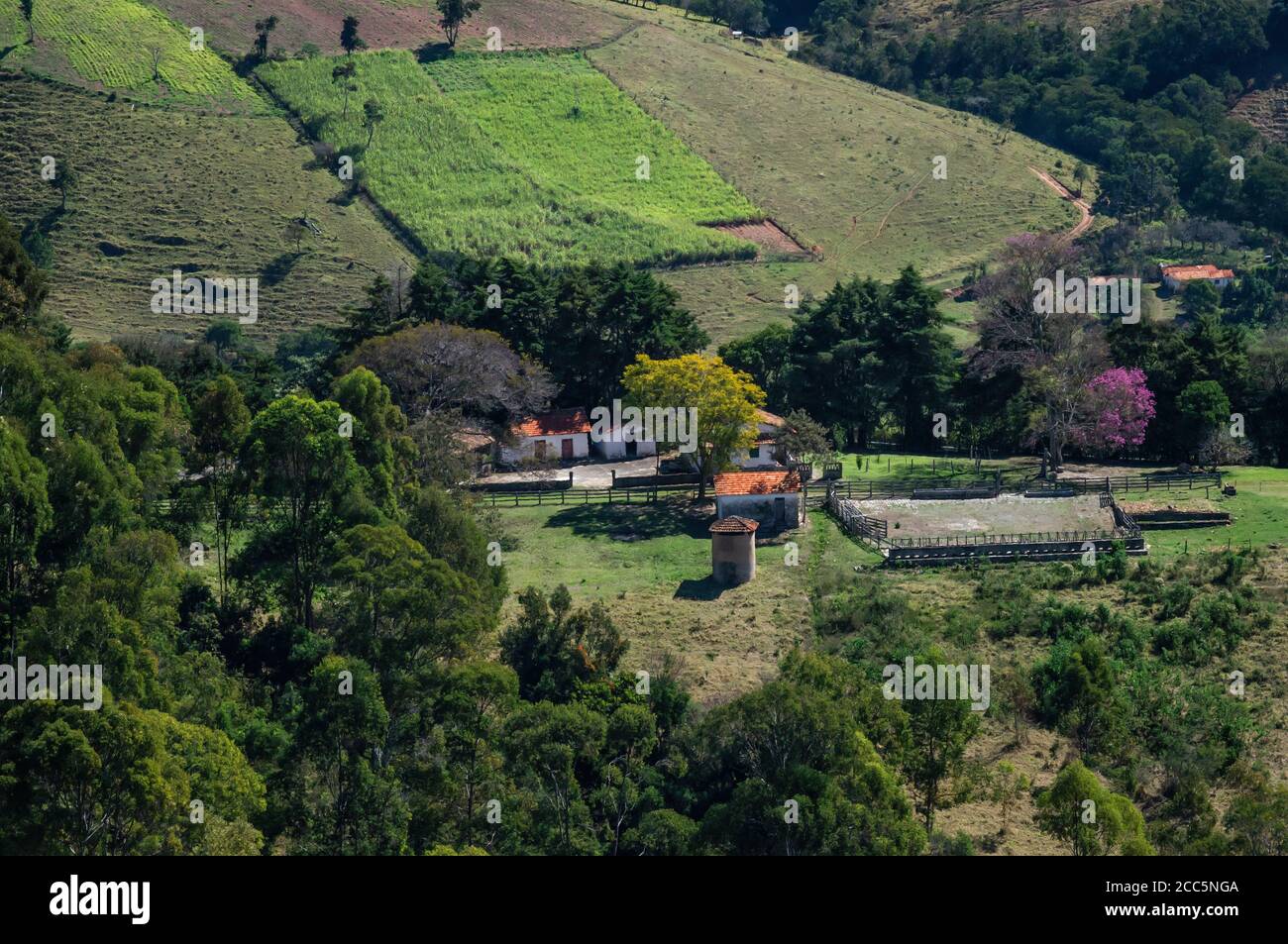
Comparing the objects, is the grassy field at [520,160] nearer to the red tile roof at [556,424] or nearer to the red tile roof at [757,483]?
the red tile roof at [556,424]

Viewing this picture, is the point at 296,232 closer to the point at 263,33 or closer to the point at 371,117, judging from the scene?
the point at 371,117

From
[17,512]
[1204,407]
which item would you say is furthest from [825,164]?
[17,512]

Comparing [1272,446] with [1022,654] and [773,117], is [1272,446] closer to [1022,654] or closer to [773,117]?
[1022,654]

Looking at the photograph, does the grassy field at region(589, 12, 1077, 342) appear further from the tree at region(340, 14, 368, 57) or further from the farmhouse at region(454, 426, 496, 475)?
the farmhouse at region(454, 426, 496, 475)

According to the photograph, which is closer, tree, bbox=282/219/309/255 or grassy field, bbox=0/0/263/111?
tree, bbox=282/219/309/255

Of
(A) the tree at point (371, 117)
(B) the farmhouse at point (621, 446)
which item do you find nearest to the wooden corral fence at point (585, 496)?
(B) the farmhouse at point (621, 446)

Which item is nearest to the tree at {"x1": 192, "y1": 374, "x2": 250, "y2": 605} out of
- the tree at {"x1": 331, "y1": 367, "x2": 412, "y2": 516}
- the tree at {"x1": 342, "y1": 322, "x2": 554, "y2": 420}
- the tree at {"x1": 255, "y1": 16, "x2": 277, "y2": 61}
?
the tree at {"x1": 331, "y1": 367, "x2": 412, "y2": 516}

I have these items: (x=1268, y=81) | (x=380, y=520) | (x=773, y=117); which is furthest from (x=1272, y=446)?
(x=1268, y=81)
